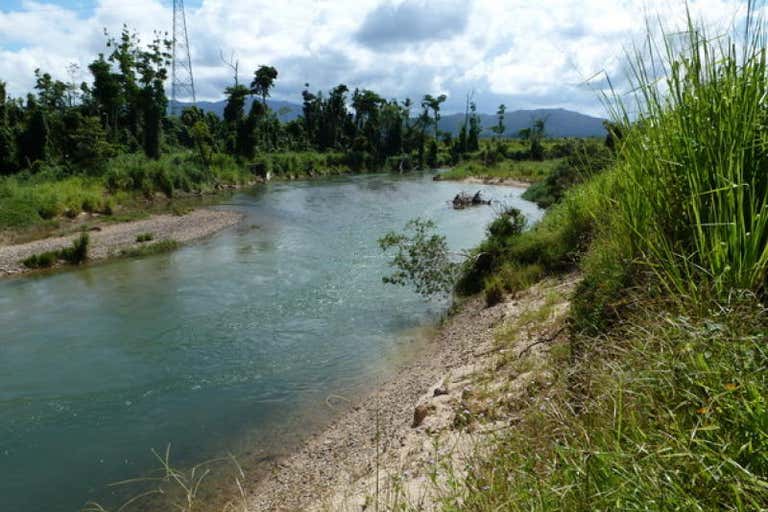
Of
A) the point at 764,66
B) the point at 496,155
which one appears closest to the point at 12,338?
the point at 764,66

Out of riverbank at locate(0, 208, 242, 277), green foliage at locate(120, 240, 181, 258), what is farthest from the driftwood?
green foliage at locate(120, 240, 181, 258)

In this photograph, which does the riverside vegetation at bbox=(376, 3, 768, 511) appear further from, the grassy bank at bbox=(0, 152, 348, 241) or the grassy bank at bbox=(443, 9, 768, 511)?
the grassy bank at bbox=(0, 152, 348, 241)

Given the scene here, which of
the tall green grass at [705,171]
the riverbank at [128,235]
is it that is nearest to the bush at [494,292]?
the tall green grass at [705,171]

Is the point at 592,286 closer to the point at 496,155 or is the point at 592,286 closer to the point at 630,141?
the point at 630,141

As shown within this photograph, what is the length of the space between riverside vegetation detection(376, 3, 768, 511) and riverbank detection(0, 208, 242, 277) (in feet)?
69.3

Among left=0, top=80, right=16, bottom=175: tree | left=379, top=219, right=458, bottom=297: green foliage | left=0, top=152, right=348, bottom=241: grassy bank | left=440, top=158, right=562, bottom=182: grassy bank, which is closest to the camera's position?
left=379, top=219, right=458, bottom=297: green foliage

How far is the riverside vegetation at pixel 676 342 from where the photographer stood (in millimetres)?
2195

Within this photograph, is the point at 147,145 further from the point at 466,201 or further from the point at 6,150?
the point at 466,201

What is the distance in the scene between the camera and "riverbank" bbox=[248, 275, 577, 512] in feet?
17.2

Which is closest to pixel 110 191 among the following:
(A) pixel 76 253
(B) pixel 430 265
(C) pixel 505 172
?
(A) pixel 76 253

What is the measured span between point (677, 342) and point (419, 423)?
471cm

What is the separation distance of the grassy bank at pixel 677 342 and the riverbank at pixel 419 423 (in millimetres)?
1408

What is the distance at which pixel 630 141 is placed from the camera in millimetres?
4031

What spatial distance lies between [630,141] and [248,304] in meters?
13.0
